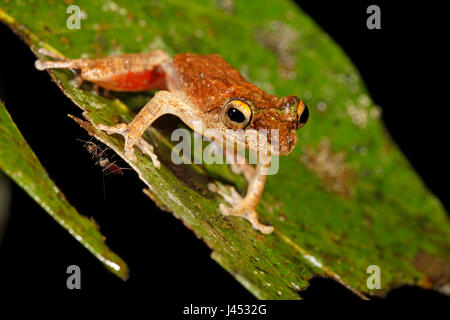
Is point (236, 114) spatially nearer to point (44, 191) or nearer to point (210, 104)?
point (210, 104)

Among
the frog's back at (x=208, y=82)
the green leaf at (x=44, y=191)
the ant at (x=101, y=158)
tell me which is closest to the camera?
the green leaf at (x=44, y=191)

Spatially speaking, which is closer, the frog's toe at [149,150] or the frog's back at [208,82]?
the frog's toe at [149,150]

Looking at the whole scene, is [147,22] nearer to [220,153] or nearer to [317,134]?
[220,153]

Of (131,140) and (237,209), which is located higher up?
(131,140)

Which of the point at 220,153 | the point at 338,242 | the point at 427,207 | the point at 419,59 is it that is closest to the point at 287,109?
the point at 220,153

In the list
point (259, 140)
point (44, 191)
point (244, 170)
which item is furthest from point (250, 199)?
point (44, 191)

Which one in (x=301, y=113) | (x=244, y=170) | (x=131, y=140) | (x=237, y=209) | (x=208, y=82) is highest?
(x=208, y=82)

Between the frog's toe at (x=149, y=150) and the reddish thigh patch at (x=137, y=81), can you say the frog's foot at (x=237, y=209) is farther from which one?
the reddish thigh patch at (x=137, y=81)

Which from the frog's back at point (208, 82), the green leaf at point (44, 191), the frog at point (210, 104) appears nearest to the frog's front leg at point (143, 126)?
the frog at point (210, 104)

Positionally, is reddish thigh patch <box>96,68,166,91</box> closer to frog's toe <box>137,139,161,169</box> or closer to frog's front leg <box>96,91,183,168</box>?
frog's front leg <box>96,91,183,168</box>
